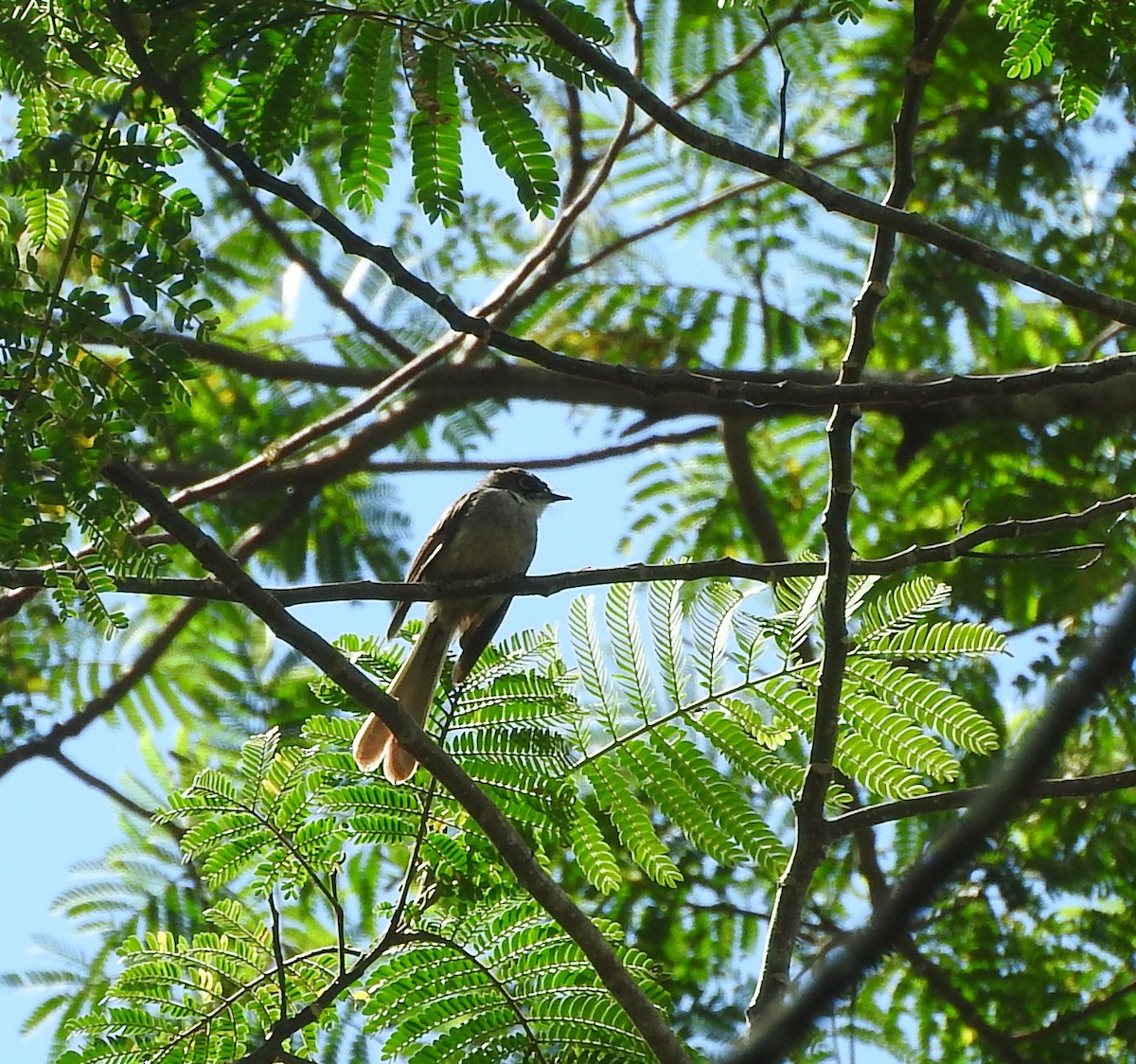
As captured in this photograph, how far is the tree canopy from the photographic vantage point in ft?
11.8

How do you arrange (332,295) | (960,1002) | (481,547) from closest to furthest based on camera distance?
(960,1002) < (332,295) < (481,547)

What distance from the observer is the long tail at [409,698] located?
4.68m

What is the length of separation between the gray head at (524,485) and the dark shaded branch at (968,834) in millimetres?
6438

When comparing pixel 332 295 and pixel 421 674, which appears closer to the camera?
pixel 421 674

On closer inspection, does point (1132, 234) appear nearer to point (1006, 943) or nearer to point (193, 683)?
point (1006, 943)

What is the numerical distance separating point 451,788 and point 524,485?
13.7ft

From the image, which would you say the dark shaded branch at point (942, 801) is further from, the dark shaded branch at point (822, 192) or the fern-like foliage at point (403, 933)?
the dark shaded branch at point (822, 192)

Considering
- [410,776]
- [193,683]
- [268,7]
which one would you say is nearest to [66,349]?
[268,7]

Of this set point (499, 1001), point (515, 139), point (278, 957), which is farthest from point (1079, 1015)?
point (515, 139)

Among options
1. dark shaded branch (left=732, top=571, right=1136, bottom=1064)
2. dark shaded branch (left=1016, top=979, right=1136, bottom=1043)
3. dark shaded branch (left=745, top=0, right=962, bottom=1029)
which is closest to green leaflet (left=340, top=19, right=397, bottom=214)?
dark shaded branch (left=745, top=0, right=962, bottom=1029)

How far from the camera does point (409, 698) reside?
5672 millimetres

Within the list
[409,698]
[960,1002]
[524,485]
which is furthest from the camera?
[524,485]

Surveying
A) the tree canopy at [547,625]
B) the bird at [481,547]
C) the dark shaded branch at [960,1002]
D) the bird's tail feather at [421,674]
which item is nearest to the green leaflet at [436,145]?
the tree canopy at [547,625]

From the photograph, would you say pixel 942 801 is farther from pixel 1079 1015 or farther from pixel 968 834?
pixel 968 834
